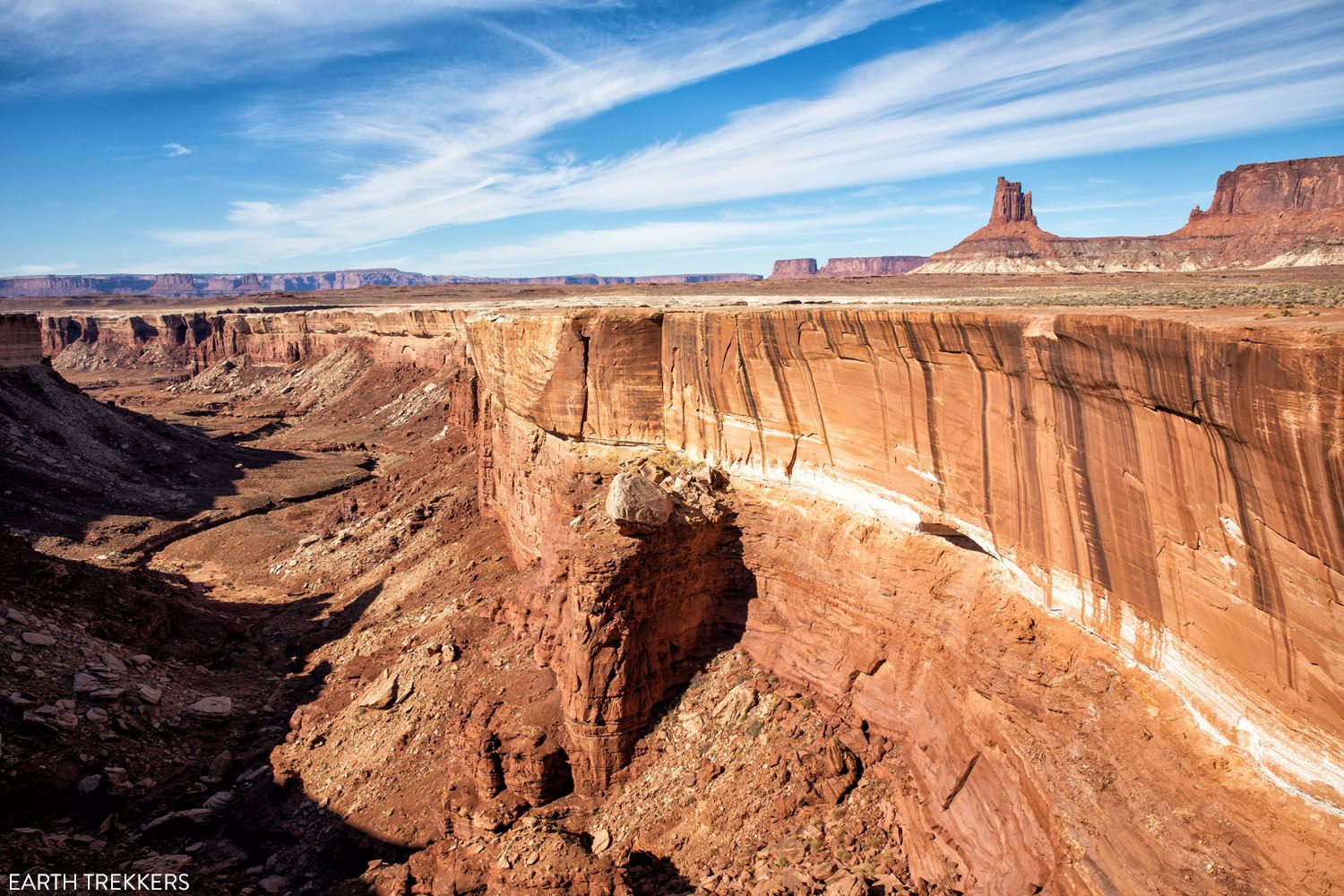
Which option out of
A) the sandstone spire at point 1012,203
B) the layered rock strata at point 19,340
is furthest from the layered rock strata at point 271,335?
the sandstone spire at point 1012,203

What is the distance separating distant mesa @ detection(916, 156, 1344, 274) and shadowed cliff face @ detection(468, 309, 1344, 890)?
105563 mm

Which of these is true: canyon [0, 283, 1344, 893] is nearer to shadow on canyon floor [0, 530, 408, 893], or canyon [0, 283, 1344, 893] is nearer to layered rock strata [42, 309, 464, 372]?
shadow on canyon floor [0, 530, 408, 893]

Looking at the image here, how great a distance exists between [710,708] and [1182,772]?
24.3 feet

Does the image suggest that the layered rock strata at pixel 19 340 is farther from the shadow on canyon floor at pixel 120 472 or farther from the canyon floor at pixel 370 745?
the canyon floor at pixel 370 745

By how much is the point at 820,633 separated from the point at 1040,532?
4.25m

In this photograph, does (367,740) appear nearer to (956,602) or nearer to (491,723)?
(491,723)

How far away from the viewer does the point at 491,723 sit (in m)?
13.7

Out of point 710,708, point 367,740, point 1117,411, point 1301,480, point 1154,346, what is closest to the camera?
point 1301,480

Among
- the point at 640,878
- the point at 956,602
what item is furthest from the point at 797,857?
the point at 956,602

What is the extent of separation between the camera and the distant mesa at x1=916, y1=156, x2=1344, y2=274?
99938 mm

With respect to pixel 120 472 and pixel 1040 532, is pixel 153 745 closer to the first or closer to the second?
pixel 1040 532

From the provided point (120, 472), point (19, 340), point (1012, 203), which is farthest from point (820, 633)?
point (1012, 203)

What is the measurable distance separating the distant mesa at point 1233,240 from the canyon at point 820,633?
106 m

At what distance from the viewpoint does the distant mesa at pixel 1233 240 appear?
328 ft
